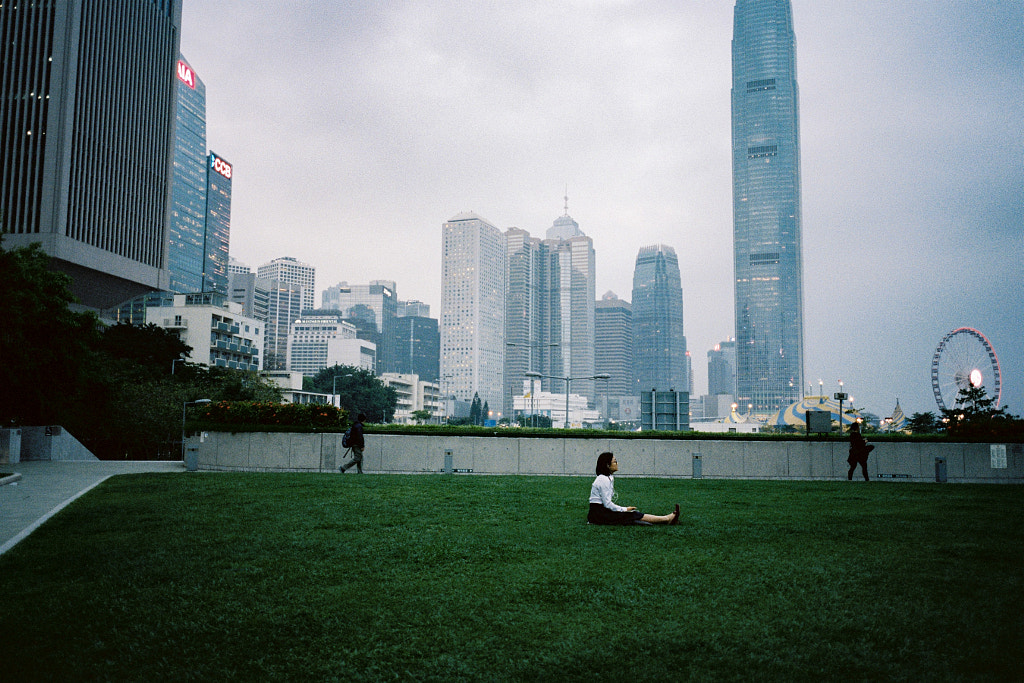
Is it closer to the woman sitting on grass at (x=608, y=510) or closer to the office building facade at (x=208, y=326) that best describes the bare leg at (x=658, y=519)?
the woman sitting on grass at (x=608, y=510)

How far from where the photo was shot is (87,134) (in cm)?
6281

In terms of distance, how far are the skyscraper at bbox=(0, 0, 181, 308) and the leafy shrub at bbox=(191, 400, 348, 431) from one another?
44.2m

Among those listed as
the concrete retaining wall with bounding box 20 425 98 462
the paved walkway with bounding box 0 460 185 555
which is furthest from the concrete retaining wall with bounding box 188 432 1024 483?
the concrete retaining wall with bounding box 20 425 98 462

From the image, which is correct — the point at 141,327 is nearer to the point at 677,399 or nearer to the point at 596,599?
the point at 677,399

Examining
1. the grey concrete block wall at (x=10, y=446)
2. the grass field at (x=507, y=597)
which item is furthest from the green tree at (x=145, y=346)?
the grass field at (x=507, y=597)

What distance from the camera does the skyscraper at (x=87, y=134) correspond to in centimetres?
5966

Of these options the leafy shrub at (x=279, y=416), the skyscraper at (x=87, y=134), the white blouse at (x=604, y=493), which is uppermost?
the skyscraper at (x=87, y=134)

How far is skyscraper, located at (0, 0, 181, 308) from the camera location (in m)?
59.7

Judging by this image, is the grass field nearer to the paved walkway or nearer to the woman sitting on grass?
the woman sitting on grass

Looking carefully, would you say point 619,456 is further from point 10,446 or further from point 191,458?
point 10,446

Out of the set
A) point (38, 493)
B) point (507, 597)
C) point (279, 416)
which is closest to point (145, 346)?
point (279, 416)

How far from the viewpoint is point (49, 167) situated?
196ft

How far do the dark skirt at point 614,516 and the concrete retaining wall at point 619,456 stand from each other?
14.0 m

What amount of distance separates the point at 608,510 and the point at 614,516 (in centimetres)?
14
